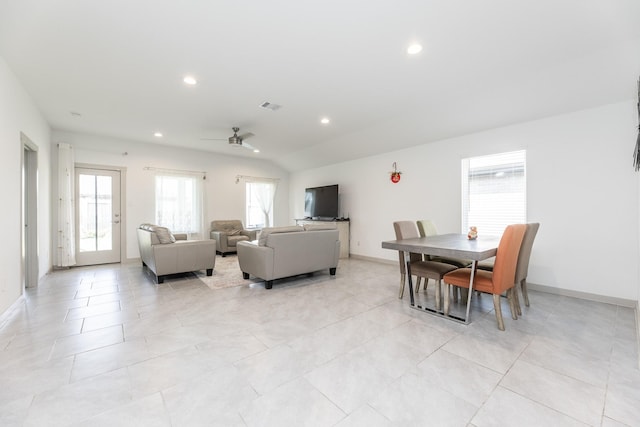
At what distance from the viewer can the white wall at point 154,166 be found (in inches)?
224

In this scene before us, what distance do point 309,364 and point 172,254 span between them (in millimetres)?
3186

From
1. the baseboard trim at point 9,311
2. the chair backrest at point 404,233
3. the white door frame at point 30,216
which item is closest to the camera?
the baseboard trim at point 9,311

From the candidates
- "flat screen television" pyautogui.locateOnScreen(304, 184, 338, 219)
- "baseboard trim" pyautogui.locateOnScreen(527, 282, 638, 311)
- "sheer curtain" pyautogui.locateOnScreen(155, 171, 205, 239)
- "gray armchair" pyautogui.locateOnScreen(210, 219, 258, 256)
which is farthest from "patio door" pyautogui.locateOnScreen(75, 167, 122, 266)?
"baseboard trim" pyautogui.locateOnScreen(527, 282, 638, 311)

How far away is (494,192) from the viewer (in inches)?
172

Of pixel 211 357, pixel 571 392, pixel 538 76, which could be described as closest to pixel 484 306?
pixel 571 392

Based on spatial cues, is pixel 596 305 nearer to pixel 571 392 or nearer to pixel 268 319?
pixel 571 392

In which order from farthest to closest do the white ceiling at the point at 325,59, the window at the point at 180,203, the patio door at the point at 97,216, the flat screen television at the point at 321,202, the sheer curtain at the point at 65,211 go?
the flat screen television at the point at 321,202
the window at the point at 180,203
the patio door at the point at 97,216
the sheer curtain at the point at 65,211
the white ceiling at the point at 325,59

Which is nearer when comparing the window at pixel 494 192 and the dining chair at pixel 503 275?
the dining chair at pixel 503 275

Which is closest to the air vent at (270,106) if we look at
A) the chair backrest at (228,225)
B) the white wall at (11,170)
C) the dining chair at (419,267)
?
the dining chair at (419,267)

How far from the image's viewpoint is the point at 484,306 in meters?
3.24

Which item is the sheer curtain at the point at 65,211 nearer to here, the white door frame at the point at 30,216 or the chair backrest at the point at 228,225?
the white door frame at the point at 30,216

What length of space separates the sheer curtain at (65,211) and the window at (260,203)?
150 inches

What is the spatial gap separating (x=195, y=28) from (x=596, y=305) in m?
5.19

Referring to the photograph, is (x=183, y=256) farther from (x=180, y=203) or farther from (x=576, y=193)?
(x=576, y=193)
